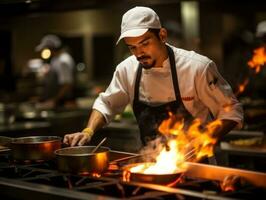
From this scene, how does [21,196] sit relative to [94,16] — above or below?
below

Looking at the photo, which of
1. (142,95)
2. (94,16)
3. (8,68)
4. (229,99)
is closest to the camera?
(229,99)

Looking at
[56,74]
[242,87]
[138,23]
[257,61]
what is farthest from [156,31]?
[56,74]

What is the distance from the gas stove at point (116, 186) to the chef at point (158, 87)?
51cm

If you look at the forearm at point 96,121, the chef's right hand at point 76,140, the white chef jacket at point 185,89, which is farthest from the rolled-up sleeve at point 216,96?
the chef's right hand at point 76,140

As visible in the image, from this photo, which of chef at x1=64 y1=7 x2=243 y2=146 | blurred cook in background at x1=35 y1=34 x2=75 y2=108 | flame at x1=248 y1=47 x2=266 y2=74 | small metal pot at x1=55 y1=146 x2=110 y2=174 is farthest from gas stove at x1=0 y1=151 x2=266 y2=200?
blurred cook in background at x1=35 y1=34 x2=75 y2=108

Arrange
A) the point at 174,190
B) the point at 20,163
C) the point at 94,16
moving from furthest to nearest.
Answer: the point at 94,16
the point at 20,163
the point at 174,190

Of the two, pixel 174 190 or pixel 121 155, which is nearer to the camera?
pixel 174 190

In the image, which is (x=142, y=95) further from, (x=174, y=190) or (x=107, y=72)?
(x=107, y=72)

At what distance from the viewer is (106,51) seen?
1271 cm

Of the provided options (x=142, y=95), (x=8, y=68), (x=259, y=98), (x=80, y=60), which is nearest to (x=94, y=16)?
(x=80, y=60)

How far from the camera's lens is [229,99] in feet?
10.6

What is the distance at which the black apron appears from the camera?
3344 mm

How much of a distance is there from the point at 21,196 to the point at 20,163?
586mm

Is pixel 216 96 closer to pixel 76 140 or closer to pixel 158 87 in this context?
pixel 158 87
